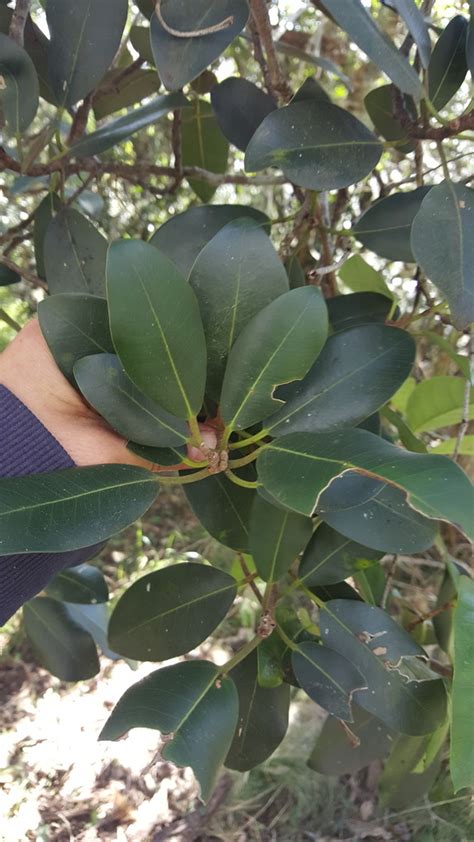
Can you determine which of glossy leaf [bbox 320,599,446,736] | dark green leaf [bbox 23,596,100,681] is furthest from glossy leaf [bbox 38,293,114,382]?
dark green leaf [bbox 23,596,100,681]

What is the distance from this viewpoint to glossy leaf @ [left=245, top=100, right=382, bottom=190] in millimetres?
527

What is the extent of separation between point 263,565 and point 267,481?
253 mm

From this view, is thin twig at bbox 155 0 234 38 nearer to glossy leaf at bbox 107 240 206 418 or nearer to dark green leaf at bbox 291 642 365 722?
glossy leaf at bbox 107 240 206 418

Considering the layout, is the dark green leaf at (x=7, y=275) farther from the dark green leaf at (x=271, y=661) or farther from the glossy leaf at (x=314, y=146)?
the dark green leaf at (x=271, y=661)

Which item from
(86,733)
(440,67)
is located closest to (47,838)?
(86,733)

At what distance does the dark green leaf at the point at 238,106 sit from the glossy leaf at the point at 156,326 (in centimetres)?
32

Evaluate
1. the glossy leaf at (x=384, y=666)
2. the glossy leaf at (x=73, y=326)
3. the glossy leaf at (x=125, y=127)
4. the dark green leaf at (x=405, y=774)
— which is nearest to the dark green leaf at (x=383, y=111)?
the glossy leaf at (x=125, y=127)

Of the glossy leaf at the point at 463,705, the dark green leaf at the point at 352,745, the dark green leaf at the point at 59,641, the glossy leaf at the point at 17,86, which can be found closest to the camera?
the glossy leaf at the point at 463,705

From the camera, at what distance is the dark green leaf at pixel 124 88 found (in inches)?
32.4

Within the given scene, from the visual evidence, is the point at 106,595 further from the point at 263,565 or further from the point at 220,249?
the point at 220,249

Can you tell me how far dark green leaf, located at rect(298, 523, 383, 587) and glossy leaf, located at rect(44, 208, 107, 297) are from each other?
0.35m

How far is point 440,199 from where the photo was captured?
512 mm

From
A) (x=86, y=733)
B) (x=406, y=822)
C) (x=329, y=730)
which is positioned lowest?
(x=406, y=822)

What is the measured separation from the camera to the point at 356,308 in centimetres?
70
